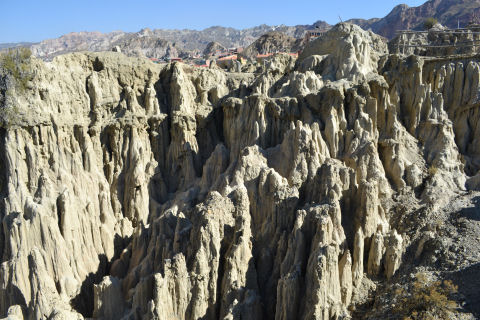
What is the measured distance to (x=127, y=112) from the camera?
2533cm

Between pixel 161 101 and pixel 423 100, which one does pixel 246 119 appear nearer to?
pixel 161 101

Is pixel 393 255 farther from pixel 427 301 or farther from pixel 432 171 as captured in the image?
pixel 432 171

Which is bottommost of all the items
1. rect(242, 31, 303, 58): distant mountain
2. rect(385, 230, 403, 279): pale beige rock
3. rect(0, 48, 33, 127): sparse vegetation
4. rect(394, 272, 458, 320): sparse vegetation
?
rect(394, 272, 458, 320): sparse vegetation

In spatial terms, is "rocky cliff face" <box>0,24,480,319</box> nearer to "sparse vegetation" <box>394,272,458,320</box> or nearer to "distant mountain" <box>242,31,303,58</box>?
"sparse vegetation" <box>394,272,458,320</box>

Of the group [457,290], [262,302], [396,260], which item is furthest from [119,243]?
[457,290]

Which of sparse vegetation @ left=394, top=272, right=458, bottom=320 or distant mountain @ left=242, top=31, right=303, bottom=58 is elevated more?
distant mountain @ left=242, top=31, right=303, bottom=58

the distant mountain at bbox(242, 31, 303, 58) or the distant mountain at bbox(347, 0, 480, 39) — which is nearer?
the distant mountain at bbox(242, 31, 303, 58)

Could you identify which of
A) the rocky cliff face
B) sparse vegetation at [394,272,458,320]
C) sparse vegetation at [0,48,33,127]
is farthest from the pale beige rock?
sparse vegetation at [0,48,33,127]

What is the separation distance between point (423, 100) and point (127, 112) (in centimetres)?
1623

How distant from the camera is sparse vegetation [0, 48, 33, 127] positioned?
21.8 metres

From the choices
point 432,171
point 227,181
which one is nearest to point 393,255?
point 432,171

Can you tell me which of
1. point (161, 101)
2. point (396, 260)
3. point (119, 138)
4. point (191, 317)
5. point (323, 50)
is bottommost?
point (191, 317)

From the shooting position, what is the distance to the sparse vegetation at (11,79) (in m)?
21.8

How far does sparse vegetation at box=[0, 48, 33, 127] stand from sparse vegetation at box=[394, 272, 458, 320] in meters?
19.6
